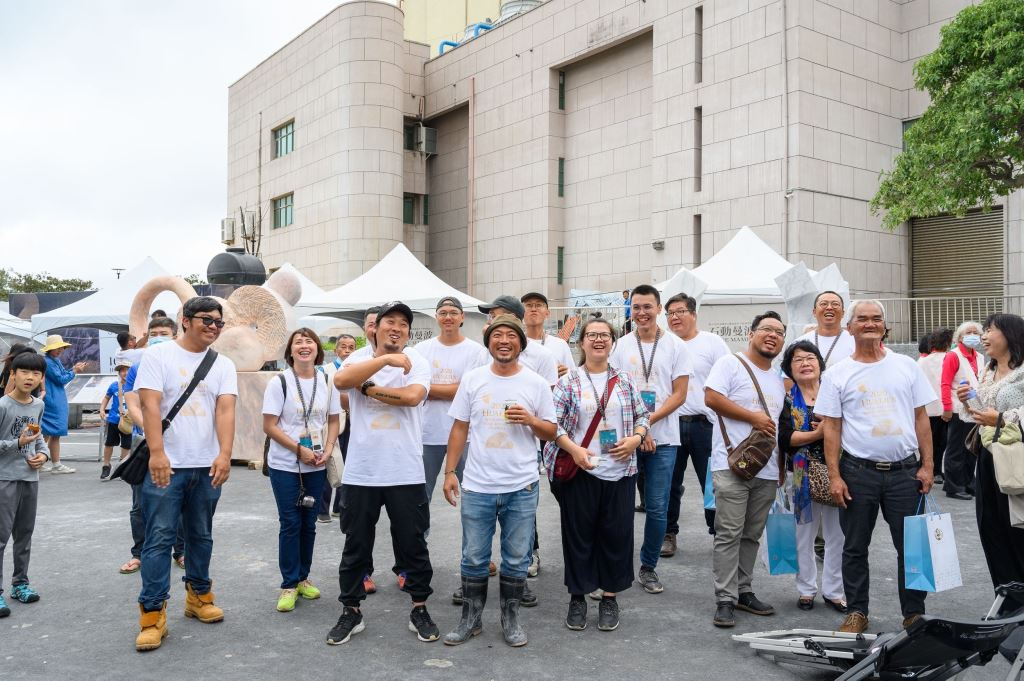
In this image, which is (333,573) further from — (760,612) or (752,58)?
(752,58)

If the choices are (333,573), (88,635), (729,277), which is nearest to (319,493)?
(333,573)

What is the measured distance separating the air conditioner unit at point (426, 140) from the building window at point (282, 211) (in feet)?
21.6

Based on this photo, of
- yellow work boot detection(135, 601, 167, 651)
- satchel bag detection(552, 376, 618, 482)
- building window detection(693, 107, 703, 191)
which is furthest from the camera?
building window detection(693, 107, 703, 191)

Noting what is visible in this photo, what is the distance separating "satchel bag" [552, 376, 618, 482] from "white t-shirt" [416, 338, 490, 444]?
120 cm

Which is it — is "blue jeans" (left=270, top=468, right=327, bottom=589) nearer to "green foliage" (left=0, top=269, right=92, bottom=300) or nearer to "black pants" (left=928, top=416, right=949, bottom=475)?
"black pants" (left=928, top=416, right=949, bottom=475)

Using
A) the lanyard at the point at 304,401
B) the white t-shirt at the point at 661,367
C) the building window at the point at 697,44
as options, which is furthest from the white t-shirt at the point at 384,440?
the building window at the point at 697,44

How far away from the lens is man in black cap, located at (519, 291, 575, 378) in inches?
258

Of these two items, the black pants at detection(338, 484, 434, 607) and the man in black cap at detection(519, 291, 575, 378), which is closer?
the black pants at detection(338, 484, 434, 607)

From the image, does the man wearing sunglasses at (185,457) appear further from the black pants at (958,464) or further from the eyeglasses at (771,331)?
the black pants at (958,464)

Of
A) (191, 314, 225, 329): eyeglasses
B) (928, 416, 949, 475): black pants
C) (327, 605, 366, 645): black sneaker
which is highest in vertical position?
(191, 314, 225, 329): eyeglasses

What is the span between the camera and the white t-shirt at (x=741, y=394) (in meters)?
5.13

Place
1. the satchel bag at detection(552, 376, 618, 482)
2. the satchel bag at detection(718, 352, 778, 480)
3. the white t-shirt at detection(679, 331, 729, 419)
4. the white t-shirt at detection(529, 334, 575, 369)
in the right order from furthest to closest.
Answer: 1. the white t-shirt at detection(529, 334, 575, 369)
2. the white t-shirt at detection(679, 331, 729, 419)
3. the satchel bag at detection(718, 352, 778, 480)
4. the satchel bag at detection(552, 376, 618, 482)

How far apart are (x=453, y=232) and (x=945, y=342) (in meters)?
25.8

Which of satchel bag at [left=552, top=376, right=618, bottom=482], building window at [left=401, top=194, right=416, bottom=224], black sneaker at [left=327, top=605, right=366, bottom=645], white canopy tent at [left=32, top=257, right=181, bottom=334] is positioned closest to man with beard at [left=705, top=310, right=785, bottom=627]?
satchel bag at [left=552, top=376, right=618, bottom=482]
